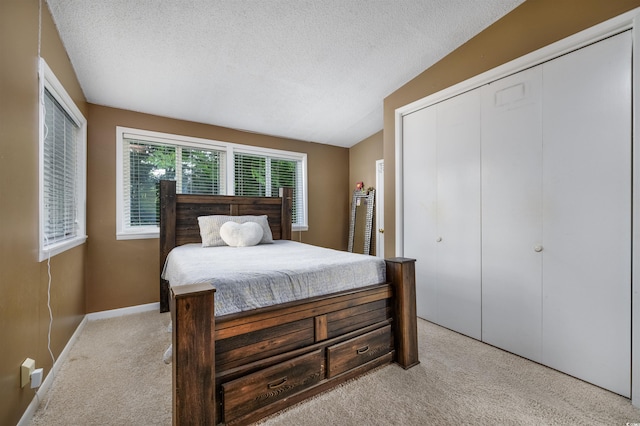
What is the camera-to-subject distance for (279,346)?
154 cm

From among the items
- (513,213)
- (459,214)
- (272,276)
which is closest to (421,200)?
(459,214)

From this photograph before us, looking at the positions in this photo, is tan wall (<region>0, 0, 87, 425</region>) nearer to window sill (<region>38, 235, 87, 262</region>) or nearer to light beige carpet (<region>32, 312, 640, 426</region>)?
window sill (<region>38, 235, 87, 262</region>)

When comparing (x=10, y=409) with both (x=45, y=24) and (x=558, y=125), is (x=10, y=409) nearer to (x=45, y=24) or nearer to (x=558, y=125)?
(x=45, y=24)

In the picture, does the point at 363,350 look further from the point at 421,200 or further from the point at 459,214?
the point at 421,200

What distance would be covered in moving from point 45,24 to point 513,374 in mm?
3811

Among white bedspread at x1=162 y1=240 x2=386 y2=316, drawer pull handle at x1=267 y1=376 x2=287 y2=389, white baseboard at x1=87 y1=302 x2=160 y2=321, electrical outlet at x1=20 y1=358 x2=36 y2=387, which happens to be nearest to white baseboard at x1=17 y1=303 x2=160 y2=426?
white baseboard at x1=87 y1=302 x2=160 y2=321

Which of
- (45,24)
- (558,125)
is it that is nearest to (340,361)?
(558,125)

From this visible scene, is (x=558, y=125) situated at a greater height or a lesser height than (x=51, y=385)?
greater

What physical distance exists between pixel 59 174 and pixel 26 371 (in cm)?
152

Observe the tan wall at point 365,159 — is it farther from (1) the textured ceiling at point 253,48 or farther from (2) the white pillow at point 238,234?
(2) the white pillow at point 238,234

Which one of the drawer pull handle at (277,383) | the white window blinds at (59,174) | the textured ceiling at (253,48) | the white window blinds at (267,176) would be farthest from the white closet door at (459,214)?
the white window blinds at (59,174)

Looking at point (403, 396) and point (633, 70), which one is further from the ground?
point (633, 70)

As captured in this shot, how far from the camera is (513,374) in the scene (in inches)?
76.6

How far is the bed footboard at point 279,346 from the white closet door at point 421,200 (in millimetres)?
987
